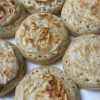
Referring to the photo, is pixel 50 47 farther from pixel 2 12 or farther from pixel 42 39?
pixel 2 12

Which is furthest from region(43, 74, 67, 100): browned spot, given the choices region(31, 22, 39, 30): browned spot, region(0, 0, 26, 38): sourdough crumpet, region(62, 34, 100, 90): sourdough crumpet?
region(0, 0, 26, 38): sourdough crumpet

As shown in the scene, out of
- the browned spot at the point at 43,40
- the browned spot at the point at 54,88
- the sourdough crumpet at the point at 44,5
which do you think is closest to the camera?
the browned spot at the point at 54,88

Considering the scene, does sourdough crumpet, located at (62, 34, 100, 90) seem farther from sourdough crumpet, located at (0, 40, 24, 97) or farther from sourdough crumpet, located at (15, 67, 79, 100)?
sourdough crumpet, located at (0, 40, 24, 97)

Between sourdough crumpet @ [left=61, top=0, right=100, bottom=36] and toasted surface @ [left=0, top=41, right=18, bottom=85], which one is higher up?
sourdough crumpet @ [left=61, top=0, right=100, bottom=36]

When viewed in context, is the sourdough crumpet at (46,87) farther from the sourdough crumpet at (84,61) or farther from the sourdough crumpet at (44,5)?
the sourdough crumpet at (44,5)

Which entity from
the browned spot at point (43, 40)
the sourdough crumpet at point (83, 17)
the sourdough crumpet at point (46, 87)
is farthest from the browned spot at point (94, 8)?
the sourdough crumpet at point (46, 87)

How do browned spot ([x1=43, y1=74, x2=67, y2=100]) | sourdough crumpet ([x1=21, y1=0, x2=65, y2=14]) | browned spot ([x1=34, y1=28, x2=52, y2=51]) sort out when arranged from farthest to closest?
sourdough crumpet ([x1=21, y1=0, x2=65, y2=14]) < browned spot ([x1=34, y1=28, x2=52, y2=51]) < browned spot ([x1=43, y1=74, x2=67, y2=100])
